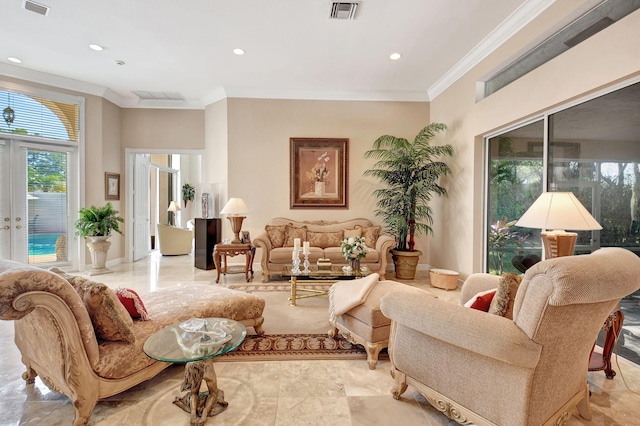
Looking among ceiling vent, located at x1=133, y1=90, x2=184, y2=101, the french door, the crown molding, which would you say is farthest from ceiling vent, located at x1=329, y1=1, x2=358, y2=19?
the french door

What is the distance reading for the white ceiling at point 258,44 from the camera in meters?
3.28

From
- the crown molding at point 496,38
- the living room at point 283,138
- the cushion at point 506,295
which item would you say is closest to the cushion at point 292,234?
the living room at point 283,138

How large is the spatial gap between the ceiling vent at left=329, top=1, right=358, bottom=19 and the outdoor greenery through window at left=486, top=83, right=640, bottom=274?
7.75 ft

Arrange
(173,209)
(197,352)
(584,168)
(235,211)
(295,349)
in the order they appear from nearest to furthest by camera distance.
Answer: (197,352)
(295,349)
(584,168)
(235,211)
(173,209)

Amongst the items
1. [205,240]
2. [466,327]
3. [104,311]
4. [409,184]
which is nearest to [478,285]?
[466,327]

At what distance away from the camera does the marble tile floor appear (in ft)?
5.75

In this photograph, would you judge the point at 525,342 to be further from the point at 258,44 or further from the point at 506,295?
the point at 258,44

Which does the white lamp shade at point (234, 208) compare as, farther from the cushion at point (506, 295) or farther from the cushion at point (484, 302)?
the cushion at point (506, 295)

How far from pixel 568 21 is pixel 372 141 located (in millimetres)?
3218

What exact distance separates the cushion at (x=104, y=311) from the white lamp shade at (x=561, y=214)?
2.84 m

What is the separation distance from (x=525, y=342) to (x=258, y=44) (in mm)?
4276

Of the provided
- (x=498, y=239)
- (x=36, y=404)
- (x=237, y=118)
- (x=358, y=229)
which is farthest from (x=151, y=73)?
(x=498, y=239)

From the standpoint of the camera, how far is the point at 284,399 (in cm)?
193

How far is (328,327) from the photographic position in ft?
10.0
